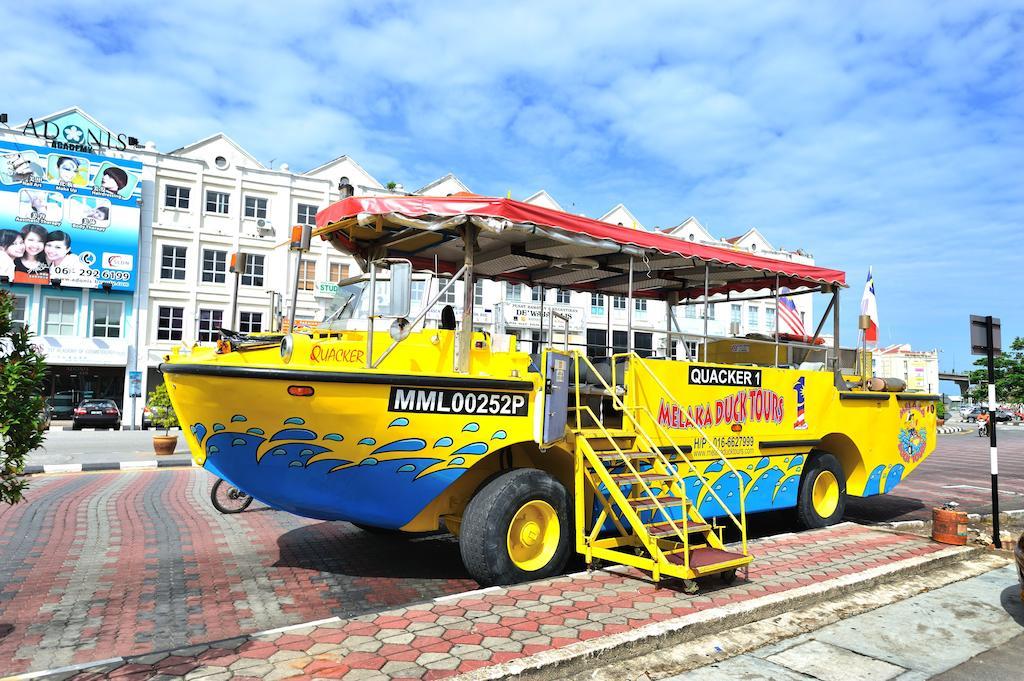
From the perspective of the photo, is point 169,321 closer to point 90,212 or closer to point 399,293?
point 90,212

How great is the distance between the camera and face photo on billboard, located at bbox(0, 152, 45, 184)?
29688mm

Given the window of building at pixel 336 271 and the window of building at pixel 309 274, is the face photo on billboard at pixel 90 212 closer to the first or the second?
the window of building at pixel 309 274

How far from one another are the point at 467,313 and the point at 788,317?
5.77 meters

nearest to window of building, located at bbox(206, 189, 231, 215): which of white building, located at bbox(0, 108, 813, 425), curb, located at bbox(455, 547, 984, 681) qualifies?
white building, located at bbox(0, 108, 813, 425)

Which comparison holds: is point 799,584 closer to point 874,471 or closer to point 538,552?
point 538,552

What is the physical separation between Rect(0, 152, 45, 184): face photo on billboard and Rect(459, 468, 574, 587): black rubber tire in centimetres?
3247

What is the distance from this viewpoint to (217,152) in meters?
33.7

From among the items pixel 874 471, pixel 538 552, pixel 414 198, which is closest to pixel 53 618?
pixel 538 552

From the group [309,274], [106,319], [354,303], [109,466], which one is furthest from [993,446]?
[106,319]

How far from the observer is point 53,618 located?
4.93 metres

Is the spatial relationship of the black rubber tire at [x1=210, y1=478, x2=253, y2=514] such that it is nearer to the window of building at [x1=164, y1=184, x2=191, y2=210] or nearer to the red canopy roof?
the red canopy roof

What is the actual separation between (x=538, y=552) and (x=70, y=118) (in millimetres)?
34139

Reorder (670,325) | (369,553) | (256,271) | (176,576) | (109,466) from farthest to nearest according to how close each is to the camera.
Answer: (256,271)
(109,466)
(670,325)
(369,553)
(176,576)

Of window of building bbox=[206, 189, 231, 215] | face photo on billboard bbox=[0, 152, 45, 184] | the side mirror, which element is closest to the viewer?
the side mirror
